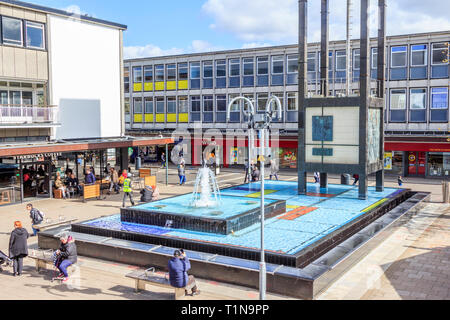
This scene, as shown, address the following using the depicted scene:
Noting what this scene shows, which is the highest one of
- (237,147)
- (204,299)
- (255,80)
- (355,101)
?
(255,80)

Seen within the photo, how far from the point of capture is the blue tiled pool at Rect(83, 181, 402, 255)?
15.3 m

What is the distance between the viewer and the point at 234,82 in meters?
44.3

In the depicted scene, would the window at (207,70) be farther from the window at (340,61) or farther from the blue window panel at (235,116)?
the window at (340,61)

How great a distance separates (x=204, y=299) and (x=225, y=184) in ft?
70.6

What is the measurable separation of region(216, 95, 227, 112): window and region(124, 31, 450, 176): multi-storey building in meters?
0.09

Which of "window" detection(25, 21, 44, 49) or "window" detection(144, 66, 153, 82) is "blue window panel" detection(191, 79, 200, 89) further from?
"window" detection(25, 21, 44, 49)

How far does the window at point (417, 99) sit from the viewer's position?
3562 cm

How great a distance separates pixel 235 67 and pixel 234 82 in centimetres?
137

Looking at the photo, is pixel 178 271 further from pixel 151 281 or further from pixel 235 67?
pixel 235 67

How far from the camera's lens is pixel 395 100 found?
37.0 metres

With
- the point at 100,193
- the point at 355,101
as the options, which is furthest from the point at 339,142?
the point at 100,193

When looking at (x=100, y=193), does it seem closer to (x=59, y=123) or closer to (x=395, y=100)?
(x=59, y=123)

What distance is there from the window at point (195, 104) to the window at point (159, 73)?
450cm
